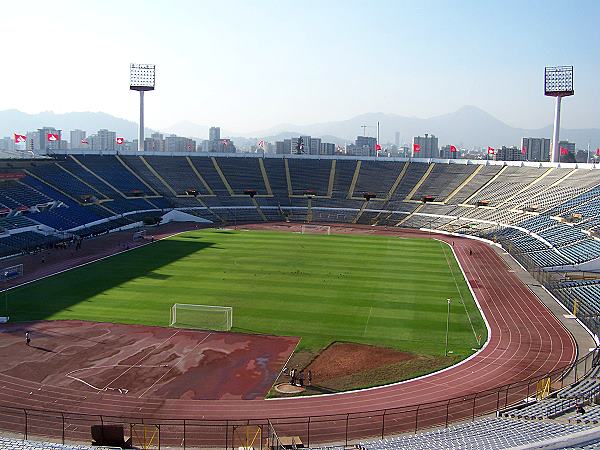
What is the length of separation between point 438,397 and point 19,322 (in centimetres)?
2354

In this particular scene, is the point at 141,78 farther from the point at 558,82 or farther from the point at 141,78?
the point at 558,82

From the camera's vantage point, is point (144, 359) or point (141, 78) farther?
point (141, 78)

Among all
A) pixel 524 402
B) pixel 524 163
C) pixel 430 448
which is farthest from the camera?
pixel 524 163

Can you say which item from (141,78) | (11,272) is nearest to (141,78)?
(141,78)

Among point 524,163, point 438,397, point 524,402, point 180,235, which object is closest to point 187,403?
point 438,397

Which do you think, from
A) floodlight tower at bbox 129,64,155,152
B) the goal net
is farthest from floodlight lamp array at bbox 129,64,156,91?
the goal net

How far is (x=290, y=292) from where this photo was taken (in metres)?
42.1

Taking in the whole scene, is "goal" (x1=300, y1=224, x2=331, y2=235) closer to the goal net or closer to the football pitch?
the football pitch

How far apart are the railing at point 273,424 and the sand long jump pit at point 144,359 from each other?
240cm

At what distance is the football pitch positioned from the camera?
3384cm

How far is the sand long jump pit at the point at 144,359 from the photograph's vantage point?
84.0 feet

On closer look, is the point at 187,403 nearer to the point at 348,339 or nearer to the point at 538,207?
the point at 348,339

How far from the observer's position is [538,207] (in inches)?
2766

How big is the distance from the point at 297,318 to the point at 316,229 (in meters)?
40.6
